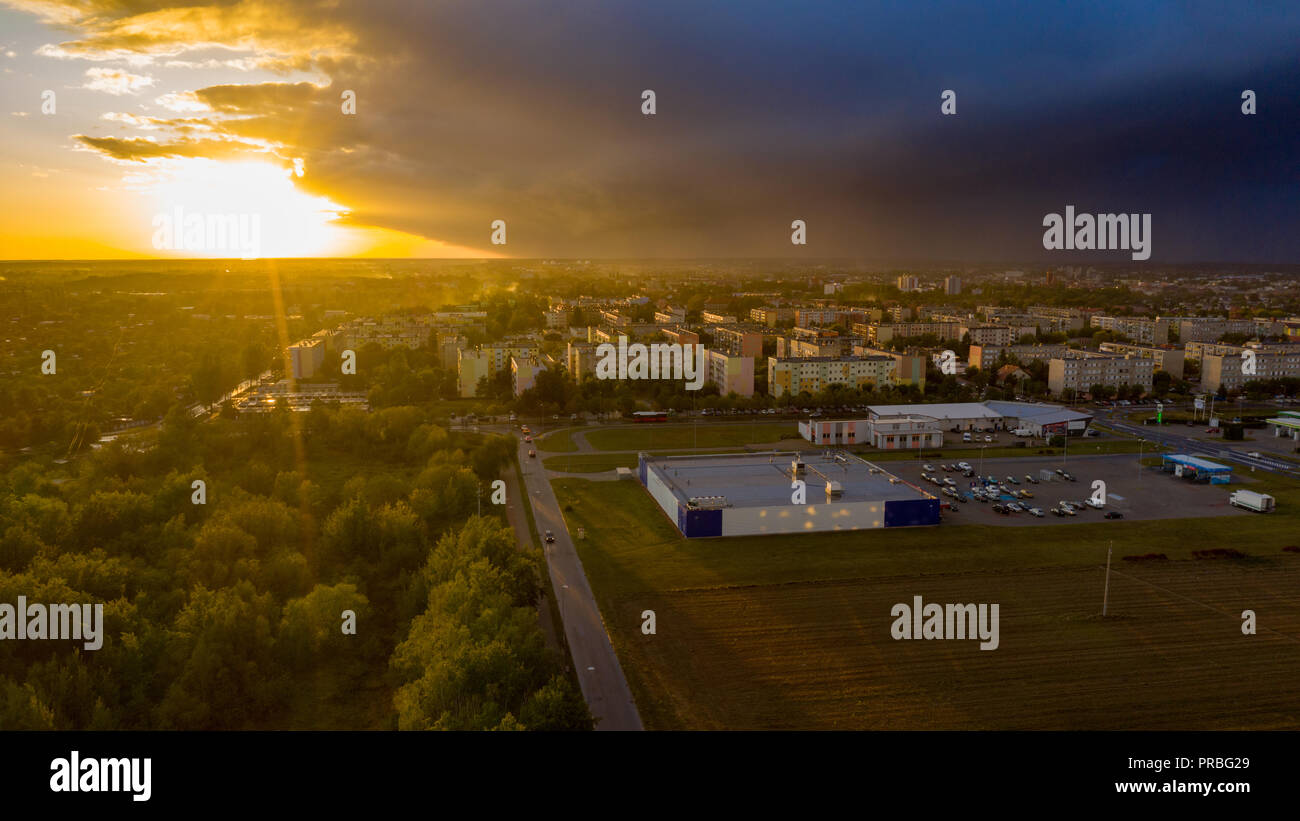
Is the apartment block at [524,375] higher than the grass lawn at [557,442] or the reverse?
higher

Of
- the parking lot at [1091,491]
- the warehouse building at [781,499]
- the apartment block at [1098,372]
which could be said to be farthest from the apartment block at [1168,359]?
the warehouse building at [781,499]

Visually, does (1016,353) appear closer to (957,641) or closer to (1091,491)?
(1091,491)

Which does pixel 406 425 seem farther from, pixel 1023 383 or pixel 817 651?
pixel 1023 383

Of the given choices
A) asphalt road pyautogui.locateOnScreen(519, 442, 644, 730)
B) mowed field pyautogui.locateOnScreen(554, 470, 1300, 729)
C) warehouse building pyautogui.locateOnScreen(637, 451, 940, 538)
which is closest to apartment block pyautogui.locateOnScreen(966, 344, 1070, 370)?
mowed field pyautogui.locateOnScreen(554, 470, 1300, 729)

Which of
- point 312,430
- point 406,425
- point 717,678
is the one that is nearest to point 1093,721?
point 717,678

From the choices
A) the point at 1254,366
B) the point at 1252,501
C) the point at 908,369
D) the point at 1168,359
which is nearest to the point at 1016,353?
the point at 1168,359

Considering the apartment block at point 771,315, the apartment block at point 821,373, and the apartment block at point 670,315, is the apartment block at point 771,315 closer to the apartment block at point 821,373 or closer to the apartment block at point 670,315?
the apartment block at point 670,315
